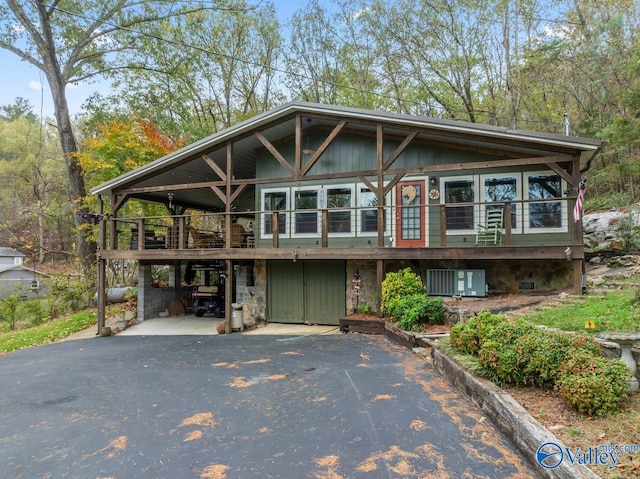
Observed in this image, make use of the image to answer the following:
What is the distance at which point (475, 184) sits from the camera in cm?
998

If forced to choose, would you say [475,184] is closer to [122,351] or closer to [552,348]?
[552,348]

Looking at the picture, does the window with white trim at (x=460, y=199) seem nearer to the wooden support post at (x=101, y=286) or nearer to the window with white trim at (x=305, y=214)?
the window with white trim at (x=305, y=214)

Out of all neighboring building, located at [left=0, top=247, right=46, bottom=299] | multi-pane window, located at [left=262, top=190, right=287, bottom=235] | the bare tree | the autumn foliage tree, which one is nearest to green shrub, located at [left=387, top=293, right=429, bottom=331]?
multi-pane window, located at [left=262, top=190, right=287, bottom=235]

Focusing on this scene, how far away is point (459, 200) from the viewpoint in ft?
33.2

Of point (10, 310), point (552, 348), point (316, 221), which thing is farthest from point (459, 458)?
point (10, 310)

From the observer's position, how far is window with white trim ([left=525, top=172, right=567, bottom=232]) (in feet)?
30.3

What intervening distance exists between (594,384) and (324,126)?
9578 millimetres

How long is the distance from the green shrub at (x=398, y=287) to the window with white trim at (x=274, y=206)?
403cm

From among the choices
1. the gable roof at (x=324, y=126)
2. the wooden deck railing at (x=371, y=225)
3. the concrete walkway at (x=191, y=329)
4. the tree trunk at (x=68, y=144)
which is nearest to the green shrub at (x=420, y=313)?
the wooden deck railing at (x=371, y=225)

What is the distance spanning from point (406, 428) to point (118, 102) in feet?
71.9

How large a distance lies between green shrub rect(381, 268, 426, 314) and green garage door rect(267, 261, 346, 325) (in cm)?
220

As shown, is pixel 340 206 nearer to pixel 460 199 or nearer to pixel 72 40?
pixel 460 199

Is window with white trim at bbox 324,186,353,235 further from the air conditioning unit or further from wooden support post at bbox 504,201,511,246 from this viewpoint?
wooden support post at bbox 504,201,511,246

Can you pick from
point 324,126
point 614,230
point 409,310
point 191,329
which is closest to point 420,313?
point 409,310
